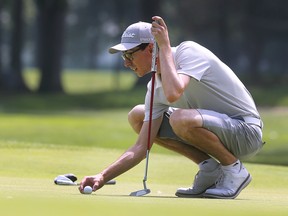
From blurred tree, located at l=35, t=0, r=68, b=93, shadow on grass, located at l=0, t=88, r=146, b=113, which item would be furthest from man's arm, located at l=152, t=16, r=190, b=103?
blurred tree, located at l=35, t=0, r=68, b=93

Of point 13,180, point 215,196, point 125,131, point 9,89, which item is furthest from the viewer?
point 9,89

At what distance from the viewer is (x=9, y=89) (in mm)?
38188

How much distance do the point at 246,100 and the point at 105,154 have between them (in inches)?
154

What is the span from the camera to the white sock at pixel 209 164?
23.9 ft

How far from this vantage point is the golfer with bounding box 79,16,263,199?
22.5ft

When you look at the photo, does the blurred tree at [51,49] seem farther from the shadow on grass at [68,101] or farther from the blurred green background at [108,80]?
the shadow on grass at [68,101]

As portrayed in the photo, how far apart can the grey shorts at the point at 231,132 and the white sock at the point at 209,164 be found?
0.17 m

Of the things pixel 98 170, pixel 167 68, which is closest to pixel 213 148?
pixel 167 68

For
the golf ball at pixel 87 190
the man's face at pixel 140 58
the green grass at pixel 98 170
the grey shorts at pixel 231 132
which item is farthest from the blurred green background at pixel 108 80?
the golf ball at pixel 87 190

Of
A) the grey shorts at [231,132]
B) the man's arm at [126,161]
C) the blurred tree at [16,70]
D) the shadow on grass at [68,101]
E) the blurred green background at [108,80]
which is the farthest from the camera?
the blurred tree at [16,70]

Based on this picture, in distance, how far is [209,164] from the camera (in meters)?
7.29

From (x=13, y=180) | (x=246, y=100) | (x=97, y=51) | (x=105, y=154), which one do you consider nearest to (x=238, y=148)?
(x=246, y=100)

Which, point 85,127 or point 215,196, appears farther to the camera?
point 85,127

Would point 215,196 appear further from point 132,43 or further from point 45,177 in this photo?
point 45,177
